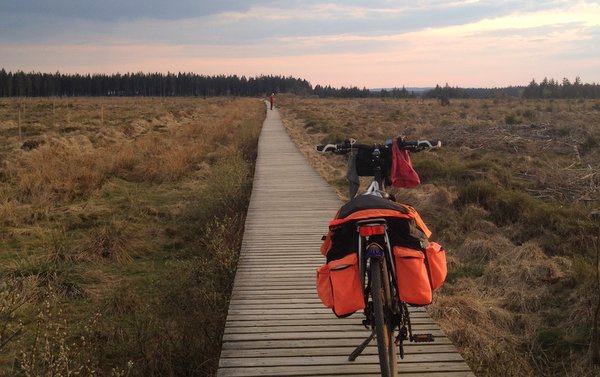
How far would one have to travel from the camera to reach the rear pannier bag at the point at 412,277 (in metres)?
2.62

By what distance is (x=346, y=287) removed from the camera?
260cm

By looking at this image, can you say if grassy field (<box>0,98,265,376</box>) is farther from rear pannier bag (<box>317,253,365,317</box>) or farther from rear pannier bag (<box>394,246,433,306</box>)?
rear pannier bag (<box>394,246,433,306</box>)

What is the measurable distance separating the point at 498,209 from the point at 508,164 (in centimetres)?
535

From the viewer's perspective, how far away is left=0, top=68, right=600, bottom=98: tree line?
336 feet

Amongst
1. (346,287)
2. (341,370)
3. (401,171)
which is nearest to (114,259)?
(341,370)

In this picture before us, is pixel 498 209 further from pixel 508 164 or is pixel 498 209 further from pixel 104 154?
pixel 104 154

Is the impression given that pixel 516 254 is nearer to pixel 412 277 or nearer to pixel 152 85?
pixel 412 277

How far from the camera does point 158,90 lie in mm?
136250

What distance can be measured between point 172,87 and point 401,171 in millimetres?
140574

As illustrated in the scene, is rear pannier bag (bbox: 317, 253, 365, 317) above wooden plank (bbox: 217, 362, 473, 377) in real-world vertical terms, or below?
above

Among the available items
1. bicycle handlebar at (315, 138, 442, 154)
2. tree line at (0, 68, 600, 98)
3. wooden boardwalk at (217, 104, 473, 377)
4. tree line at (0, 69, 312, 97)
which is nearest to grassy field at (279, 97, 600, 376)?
wooden boardwalk at (217, 104, 473, 377)

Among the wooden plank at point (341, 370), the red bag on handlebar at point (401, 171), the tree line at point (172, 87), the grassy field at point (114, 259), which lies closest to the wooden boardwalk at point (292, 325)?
the wooden plank at point (341, 370)

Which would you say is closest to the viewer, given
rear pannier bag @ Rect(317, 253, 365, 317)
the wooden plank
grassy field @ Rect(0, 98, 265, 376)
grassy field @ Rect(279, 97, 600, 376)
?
rear pannier bag @ Rect(317, 253, 365, 317)

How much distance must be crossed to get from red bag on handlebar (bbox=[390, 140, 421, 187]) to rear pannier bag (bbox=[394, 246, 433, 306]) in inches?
36.8
